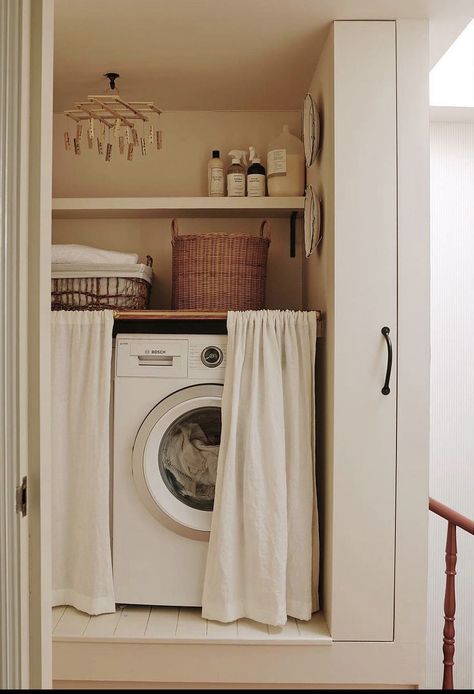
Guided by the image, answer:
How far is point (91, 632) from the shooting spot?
2.40 metres

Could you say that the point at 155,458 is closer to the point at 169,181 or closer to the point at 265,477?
the point at 265,477

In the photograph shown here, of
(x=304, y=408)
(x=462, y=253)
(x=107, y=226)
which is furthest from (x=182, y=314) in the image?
(x=462, y=253)

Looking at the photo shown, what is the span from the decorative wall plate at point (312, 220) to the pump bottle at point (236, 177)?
32 centimetres

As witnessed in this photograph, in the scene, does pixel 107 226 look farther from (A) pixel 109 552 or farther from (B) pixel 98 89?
(A) pixel 109 552

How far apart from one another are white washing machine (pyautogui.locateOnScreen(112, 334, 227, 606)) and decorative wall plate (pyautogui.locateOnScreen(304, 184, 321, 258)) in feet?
1.81

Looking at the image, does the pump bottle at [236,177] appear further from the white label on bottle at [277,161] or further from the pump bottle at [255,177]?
the white label on bottle at [277,161]

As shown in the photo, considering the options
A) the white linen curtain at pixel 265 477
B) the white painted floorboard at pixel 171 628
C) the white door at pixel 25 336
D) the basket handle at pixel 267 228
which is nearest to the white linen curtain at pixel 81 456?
the white painted floorboard at pixel 171 628

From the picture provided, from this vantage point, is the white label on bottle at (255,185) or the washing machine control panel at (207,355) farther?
the white label on bottle at (255,185)

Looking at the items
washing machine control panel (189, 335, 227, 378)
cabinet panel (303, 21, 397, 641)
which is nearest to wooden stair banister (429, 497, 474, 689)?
cabinet panel (303, 21, 397, 641)

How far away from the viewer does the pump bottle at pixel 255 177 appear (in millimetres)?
3016

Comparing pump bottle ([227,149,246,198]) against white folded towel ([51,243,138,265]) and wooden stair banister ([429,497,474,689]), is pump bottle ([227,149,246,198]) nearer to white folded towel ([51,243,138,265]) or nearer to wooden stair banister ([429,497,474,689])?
white folded towel ([51,243,138,265])

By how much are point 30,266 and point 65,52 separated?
1.68m

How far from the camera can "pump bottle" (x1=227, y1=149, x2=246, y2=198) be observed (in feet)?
10.1

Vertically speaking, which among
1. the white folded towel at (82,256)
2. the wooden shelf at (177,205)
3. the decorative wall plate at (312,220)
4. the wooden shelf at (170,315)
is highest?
the wooden shelf at (177,205)
